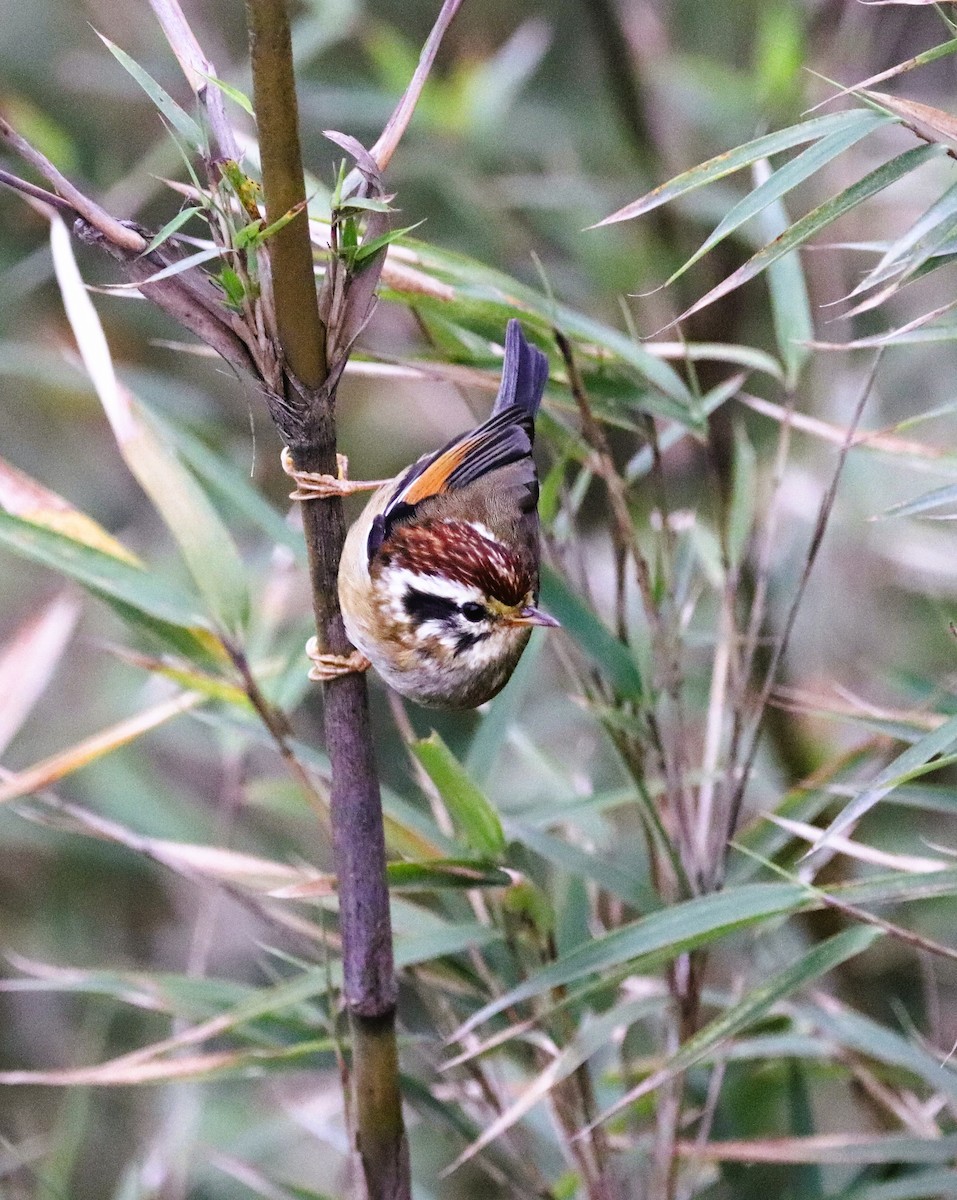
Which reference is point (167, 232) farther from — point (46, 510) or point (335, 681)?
point (46, 510)

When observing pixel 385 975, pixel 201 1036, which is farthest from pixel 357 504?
pixel 385 975

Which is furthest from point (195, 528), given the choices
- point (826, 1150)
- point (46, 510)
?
point (826, 1150)

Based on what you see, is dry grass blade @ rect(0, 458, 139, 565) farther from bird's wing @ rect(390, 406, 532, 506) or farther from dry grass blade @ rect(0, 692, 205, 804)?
bird's wing @ rect(390, 406, 532, 506)

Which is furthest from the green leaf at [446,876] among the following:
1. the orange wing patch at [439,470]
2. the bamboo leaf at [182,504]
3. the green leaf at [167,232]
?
the green leaf at [167,232]

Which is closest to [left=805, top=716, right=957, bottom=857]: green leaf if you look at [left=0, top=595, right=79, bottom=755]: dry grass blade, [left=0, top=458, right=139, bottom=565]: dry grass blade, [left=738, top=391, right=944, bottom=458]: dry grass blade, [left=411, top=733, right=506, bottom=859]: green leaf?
[left=411, top=733, right=506, bottom=859]: green leaf

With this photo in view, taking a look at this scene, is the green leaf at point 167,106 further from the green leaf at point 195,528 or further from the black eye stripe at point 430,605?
the black eye stripe at point 430,605

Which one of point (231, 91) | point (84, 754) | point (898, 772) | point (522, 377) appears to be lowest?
point (898, 772)
